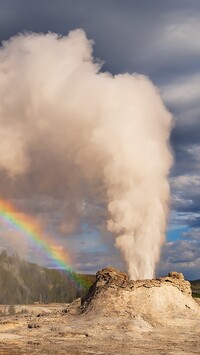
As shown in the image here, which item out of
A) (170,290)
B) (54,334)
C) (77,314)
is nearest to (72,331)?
(54,334)

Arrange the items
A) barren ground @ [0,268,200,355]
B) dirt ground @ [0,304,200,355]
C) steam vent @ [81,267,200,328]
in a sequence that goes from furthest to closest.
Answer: steam vent @ [81,267,200,328], barren ground @ [0,268,200,355], dirt ground @ [0,304,200,355]

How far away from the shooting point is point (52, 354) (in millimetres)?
28500

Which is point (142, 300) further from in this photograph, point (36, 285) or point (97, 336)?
point (36, 285)

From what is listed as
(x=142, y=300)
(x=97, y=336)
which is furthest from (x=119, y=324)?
(x=142, y=300)

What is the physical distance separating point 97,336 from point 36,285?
145 metres

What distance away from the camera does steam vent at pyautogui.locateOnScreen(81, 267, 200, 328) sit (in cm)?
4306

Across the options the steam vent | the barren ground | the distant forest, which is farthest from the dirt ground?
the distant forest

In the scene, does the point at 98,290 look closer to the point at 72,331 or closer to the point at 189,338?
the point at 72,331

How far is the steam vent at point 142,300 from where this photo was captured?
141 feet

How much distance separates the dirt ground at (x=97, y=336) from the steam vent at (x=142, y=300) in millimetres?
943

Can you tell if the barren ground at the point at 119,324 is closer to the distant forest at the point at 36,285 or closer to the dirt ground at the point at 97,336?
the dirt ground at the point at 97,336

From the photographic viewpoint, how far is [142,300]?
4497 centimetres

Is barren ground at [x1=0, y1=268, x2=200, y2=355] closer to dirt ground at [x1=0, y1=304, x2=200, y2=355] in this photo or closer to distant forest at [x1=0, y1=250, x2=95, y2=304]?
dirt ground at [x1=0, y1=304, x2=200, y2=355]

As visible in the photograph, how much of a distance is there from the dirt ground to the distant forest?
99186 mm
